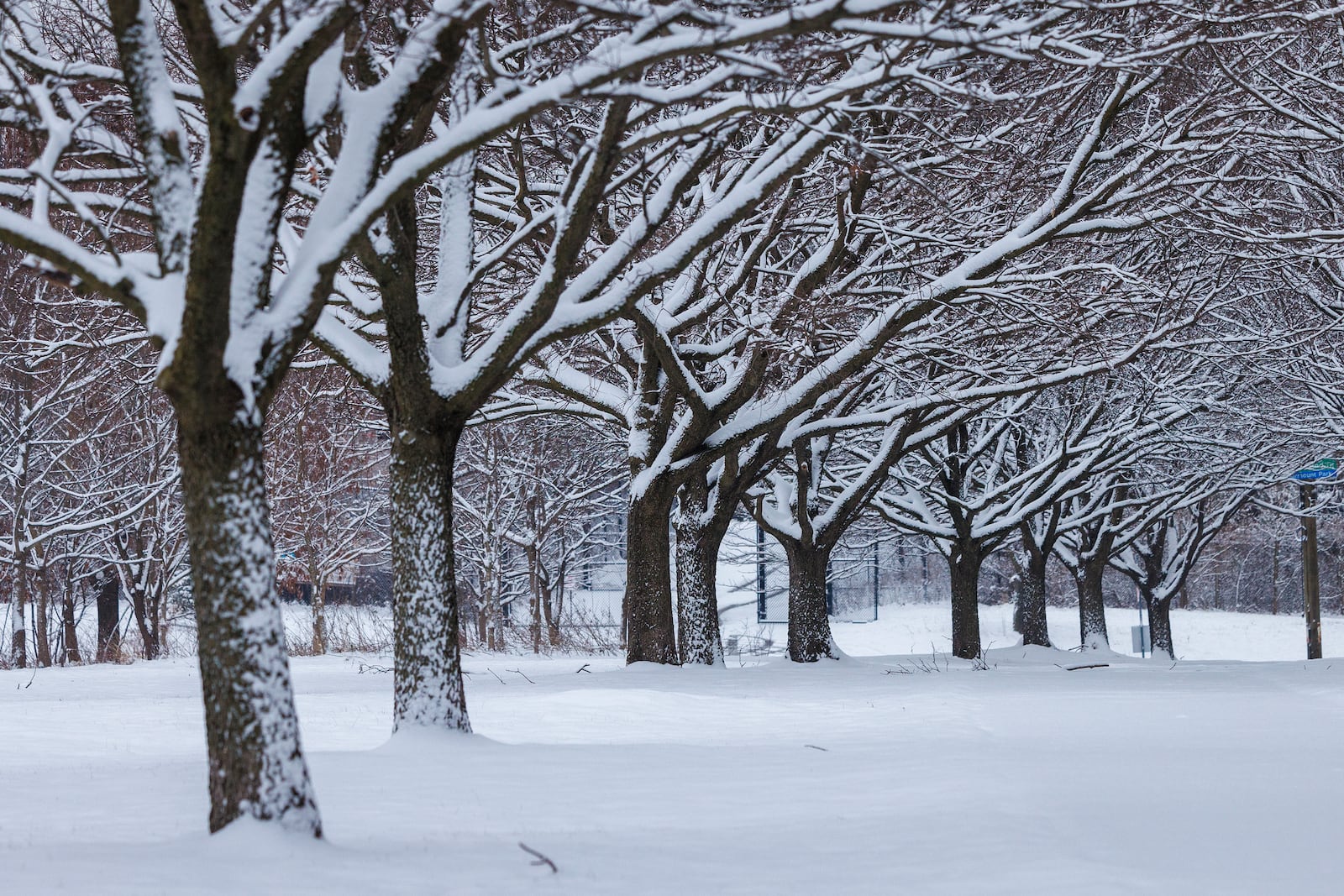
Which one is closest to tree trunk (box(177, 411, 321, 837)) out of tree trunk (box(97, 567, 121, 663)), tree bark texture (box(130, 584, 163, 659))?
tree bark texture (box(130, 584, 163, 659))

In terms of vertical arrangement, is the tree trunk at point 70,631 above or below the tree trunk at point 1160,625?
above

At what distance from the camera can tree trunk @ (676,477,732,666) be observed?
13617 millimetres

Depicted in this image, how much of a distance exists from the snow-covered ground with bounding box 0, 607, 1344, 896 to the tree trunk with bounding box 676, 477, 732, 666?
2.67 meters

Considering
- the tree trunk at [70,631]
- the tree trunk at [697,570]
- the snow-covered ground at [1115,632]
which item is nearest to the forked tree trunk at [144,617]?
the tree trunk at [70,631]

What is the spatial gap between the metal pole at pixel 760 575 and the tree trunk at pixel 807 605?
43.8 feet

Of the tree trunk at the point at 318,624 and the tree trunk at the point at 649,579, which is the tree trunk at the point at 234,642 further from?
the tree trunk at the point at 318,624

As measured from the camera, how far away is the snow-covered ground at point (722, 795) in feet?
13.4

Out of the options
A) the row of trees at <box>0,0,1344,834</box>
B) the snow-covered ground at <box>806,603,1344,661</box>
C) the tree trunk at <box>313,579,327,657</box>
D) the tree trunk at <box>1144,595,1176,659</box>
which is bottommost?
the snow-covered ground at <box>806,603,1344,661</box>

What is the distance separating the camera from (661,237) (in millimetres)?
11336

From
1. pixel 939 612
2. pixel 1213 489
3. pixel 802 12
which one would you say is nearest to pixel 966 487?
pixel 1213 489

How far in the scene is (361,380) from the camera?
7.61 m

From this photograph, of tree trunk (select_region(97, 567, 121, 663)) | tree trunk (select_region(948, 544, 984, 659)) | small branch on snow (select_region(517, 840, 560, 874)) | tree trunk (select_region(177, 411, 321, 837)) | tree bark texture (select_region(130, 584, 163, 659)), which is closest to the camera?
small branch on snow (select_region(517, 840, 560, 874))

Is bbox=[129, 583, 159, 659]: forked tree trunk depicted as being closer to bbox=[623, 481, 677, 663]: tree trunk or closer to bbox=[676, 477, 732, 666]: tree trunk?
bbox=[676, 477, 732, 666]: tree trunk

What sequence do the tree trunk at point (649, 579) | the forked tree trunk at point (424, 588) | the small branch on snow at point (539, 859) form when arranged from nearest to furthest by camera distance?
the small branch on snow at point (539, 859) < the forked tree trunk at point (424, 588) < the tree trunk at point (649, 579)
